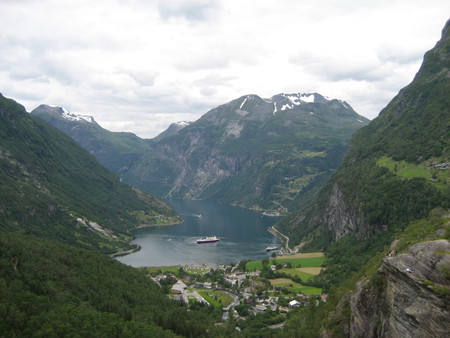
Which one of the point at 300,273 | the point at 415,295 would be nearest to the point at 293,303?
the point at 300,273

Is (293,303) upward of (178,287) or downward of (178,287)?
upward

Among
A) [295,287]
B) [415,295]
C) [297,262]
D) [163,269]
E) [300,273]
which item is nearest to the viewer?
[415,295]

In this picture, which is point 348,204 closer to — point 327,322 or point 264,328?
point 264,328

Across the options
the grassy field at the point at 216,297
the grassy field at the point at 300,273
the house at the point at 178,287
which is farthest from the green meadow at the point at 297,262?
the house at the point at 178,287

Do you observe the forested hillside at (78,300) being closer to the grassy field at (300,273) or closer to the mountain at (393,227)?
the mountain at (393,227)

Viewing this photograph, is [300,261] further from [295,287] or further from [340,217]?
[340,217]
